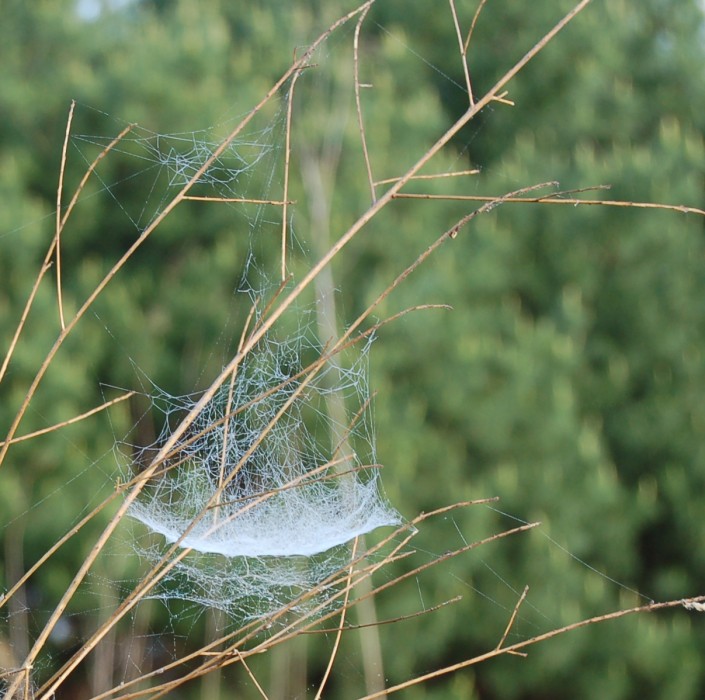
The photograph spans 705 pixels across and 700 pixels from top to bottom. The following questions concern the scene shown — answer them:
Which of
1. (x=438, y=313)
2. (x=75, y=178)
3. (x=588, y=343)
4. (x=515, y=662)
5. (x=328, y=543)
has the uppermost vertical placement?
(x=328, y=543)

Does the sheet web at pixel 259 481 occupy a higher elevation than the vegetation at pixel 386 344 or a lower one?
higher

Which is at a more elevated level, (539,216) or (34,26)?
(34,26)

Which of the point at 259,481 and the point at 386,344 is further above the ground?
the point at 259,481

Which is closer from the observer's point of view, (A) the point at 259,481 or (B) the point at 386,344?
(A) the point at 259,481

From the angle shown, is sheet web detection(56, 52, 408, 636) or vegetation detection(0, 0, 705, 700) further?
vegetation detection(0, 0, 705, 700)

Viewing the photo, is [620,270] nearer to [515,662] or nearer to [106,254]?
[515,662]

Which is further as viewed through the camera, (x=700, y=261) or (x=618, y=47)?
(x=618, y=47)

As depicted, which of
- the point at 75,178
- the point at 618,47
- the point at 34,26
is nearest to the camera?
the point at 75,178

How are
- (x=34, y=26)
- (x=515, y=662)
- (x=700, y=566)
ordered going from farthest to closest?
(x=34, y=26) < (x=700, y=566) < (x=515, y=662)

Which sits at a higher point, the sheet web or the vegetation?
the sheet web

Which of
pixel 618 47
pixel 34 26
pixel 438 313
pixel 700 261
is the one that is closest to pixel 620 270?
pixel 700 261

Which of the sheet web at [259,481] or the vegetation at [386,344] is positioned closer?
the sheet web at [259,481]
